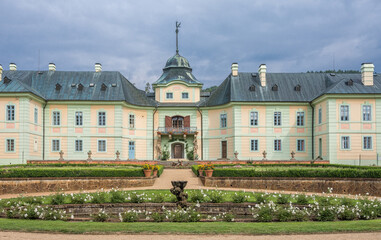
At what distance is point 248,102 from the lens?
35.7 metres

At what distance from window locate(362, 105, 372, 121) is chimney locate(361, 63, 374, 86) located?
236cm

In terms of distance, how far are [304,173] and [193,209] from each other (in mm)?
9908

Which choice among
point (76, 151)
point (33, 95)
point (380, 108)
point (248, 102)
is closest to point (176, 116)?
point (248, 102)

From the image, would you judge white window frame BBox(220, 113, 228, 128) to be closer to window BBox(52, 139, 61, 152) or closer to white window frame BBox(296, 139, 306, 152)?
white window frame BBox(296, 139, 306, 152)

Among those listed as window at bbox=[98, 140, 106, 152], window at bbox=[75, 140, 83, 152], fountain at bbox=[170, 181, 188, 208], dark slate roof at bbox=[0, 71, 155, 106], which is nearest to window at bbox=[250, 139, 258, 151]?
dark slate roof at bbox=[0, 71, 155, 106]

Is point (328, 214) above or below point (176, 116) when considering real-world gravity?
below

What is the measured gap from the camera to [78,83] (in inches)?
1458

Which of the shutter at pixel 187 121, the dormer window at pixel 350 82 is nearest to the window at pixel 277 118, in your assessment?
the dormer window at pixel 350 82

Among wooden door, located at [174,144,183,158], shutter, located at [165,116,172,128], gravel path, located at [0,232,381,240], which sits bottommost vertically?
gravel path, located at [0,232,381,240]

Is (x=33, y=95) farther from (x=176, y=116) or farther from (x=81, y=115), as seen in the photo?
(x=176, y=116)

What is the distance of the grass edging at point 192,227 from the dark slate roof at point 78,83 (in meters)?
25.1

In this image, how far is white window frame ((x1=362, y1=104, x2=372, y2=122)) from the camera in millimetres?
32438

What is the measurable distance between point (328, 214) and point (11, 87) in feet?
94.1

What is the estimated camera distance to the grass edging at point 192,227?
32.7 feet
